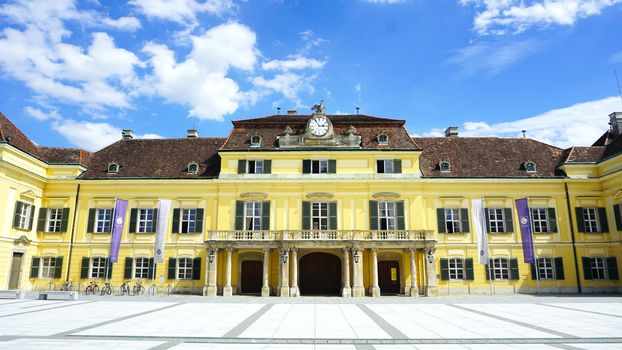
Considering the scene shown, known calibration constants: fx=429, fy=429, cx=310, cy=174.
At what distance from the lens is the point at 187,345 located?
11.2 metres

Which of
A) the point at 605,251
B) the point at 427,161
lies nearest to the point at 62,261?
the point at 427,161

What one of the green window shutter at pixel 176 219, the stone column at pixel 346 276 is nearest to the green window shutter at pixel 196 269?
the green window shutter at pixel 176 219

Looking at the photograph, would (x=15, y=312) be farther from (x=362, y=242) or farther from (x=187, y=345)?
(x=362, y=242)

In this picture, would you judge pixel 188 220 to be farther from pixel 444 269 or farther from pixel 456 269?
pixel 456 269

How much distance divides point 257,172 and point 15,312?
57.8 ft

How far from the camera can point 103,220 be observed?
106 ft

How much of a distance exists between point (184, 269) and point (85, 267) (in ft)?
24.0

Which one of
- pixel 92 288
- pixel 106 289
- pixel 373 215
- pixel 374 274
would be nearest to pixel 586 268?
pixel 374 274

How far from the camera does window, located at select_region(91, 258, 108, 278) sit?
31266 millimetres

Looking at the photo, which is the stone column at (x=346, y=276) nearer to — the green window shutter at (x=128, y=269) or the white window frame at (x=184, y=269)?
the white window frame at (x=184, y=269)

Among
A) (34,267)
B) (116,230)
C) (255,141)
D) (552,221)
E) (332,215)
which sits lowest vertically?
(34,267)

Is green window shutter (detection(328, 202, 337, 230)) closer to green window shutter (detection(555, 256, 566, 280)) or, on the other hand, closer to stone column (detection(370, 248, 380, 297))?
stone column (detection(370, 248, 380, 297))

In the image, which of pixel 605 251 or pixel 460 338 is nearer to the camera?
pixel 460 338

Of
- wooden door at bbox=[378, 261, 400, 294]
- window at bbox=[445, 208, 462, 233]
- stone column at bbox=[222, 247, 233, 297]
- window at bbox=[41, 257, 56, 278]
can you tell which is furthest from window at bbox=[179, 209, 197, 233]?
window at bbox=[445, 208, 462, 233]
